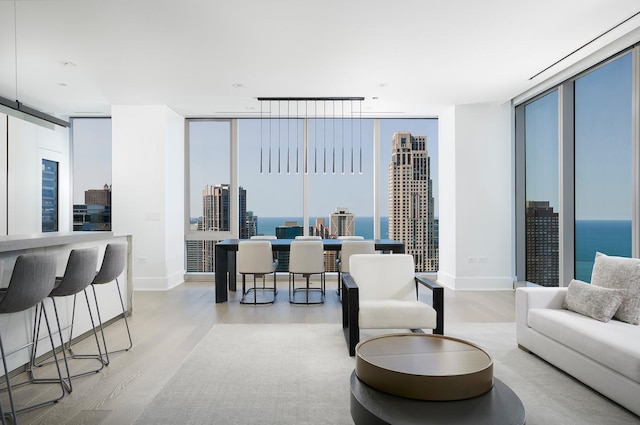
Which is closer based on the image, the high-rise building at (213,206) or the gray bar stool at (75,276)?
the gray bar stool at (75,276)

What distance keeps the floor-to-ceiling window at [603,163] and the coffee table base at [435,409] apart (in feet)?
11.5

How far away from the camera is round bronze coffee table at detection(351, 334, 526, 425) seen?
1.81 m

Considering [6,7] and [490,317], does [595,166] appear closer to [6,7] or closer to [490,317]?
[490,317]

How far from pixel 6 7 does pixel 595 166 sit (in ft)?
20.3

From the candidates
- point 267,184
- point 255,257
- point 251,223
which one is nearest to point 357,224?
point 267,184

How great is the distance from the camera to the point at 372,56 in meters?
4.68

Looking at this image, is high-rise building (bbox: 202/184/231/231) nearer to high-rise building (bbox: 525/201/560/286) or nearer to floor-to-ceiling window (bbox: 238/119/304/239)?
floor-to-ceiling window (bbox: 238/119/304/239)

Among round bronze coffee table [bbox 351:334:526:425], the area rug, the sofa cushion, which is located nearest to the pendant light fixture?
the area rug

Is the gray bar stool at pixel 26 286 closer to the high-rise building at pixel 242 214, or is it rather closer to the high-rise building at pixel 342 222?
the high-rise building at pixel 242 214

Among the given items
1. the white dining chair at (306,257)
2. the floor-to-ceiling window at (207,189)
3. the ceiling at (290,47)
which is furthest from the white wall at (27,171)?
the white dining chair at (306,257)

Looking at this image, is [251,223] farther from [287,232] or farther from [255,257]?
[255,257]

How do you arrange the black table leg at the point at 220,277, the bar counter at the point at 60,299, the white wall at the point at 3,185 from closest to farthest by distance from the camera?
the bar counter at the point at 60,299, the white wall at the point at 3,185, the black table leg at the point at 220,277

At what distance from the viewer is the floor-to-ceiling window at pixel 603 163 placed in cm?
452

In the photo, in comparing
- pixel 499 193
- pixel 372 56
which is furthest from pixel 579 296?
pixel 499 193
